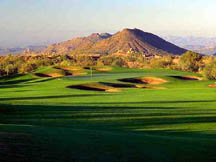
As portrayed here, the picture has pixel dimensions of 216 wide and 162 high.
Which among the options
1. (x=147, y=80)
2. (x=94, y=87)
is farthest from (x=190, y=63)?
(x=94, y=87)

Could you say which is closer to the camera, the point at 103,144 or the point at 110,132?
the point at 103,144

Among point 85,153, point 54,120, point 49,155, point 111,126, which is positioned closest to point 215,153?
point 85,153

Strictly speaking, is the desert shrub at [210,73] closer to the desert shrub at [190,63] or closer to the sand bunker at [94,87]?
the sand bunker at [94,87]

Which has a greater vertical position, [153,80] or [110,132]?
[110,132]

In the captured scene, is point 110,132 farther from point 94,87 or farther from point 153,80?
point 153,80

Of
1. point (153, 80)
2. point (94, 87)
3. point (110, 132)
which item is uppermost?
point (110, 132)

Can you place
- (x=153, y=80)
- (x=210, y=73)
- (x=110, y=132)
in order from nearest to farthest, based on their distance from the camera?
(x=110, y=132)
(x=153, y=80)
(x=210, y=73)

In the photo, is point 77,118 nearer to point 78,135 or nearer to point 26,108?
point 26,108

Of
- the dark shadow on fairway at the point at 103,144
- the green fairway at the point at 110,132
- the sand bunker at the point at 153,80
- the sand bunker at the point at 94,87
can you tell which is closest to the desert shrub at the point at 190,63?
the sand bunker at the point at 153,80

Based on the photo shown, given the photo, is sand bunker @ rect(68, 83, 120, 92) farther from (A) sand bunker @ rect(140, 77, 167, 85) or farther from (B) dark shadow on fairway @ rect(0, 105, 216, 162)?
(B) dark shadow on fairway @ rect(0, 105, 216, 162)

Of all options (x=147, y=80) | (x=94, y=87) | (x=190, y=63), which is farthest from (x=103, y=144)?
(x=190, y=63)

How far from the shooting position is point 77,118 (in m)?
18.5

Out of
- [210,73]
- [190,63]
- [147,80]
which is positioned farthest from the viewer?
[190,63]

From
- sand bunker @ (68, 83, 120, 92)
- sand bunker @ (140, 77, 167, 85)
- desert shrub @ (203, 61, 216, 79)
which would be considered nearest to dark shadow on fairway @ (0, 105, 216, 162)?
sand bunker @ (68, 83, 120, 92)
